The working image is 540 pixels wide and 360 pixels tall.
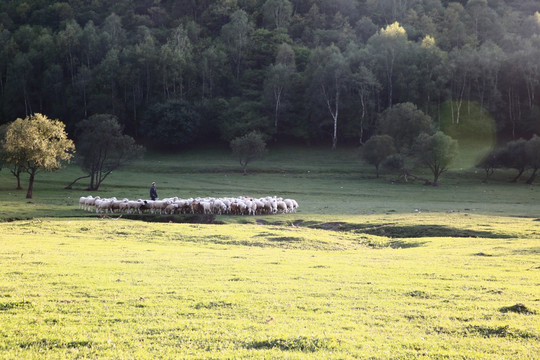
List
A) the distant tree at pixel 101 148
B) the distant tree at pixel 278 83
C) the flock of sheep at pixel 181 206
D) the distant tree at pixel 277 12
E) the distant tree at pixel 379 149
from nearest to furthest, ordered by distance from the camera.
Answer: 1. the flock of sheep at pixel 181 206
2. the distant tree at pixel 101 148
3. the distant tree at pixel 379 149
4. the distant tree at pixel 278 83
5. the distant tree at pixel 277 12

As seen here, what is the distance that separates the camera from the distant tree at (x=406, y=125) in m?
81.9

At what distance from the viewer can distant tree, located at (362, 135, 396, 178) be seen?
76625mm

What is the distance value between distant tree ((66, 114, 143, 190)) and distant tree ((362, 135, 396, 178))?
33.9 meters

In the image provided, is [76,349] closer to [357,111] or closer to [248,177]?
[248,177]

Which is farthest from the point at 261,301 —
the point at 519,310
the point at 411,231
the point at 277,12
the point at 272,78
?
the point at 277,12

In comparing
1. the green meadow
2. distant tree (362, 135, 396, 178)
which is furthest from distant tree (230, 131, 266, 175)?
the green meadow

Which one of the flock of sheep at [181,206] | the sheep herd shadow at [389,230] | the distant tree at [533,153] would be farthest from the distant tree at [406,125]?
the sheep herd shadow at [389,230]

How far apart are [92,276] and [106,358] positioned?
756 cm

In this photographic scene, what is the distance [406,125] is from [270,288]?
72895 millimetres

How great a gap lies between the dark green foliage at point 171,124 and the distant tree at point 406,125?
39.3 m

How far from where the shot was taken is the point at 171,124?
101750 mm

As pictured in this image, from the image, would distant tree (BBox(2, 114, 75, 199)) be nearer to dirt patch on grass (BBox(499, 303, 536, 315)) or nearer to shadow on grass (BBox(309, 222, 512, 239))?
shadow on grass (BBox(309, 222, 512, 239))

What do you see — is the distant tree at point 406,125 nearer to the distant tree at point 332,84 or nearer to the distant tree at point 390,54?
the distant tree at point 332,84

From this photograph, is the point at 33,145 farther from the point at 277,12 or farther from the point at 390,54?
the point at 277,12
